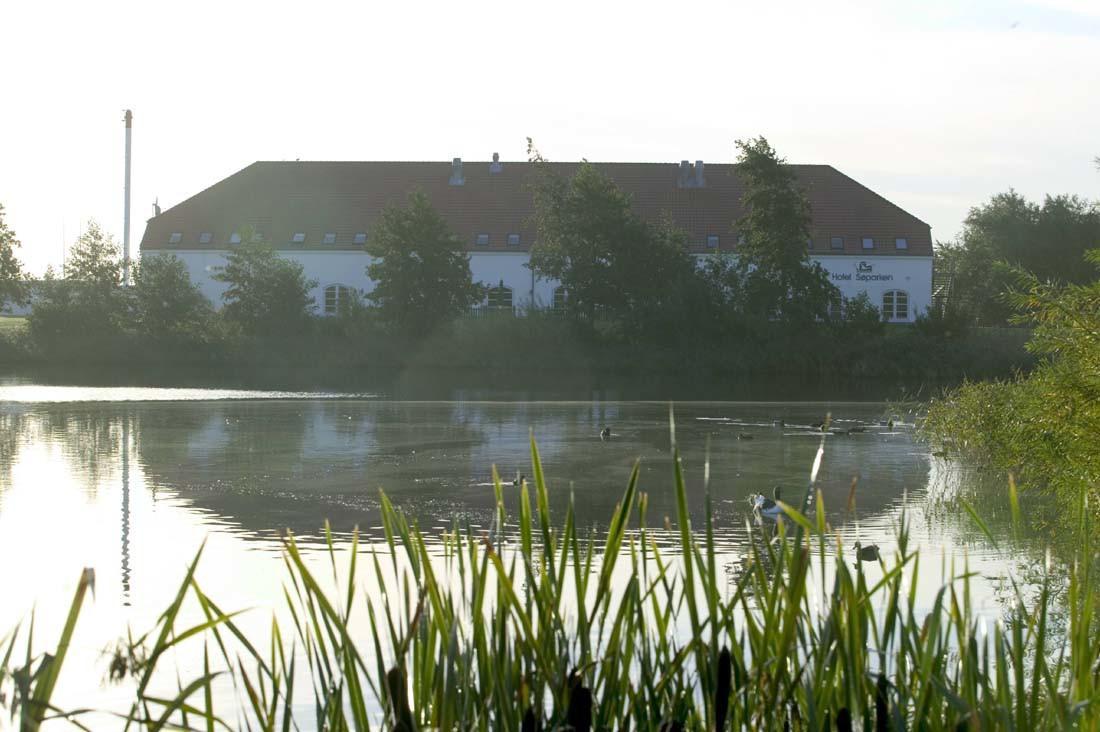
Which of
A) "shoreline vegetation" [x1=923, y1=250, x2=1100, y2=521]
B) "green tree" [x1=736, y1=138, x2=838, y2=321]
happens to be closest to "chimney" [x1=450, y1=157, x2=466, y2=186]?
"green tree" [x1=736, y1=138, x2=838, y2=321]

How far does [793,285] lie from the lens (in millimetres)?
40688

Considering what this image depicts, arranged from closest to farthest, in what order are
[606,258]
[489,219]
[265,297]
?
[606,258], [265,297], [489,219]

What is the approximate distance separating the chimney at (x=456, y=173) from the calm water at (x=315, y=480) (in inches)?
1395

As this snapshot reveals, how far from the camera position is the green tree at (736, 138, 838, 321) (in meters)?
40.3

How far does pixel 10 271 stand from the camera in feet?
163

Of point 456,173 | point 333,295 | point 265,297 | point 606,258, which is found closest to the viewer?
point 606,258

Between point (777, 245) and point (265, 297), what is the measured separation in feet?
47.6

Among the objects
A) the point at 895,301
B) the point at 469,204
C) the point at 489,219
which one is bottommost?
the point at 895,301

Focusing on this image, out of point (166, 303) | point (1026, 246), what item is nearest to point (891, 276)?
point (1026, 246)

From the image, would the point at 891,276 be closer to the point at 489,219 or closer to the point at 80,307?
the point at 489,219

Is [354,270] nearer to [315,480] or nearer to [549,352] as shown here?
[549,352]

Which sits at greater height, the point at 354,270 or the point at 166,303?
the point at 354,270

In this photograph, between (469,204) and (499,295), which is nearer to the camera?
(499,295)

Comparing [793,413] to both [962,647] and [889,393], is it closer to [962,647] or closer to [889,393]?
[889,393]
